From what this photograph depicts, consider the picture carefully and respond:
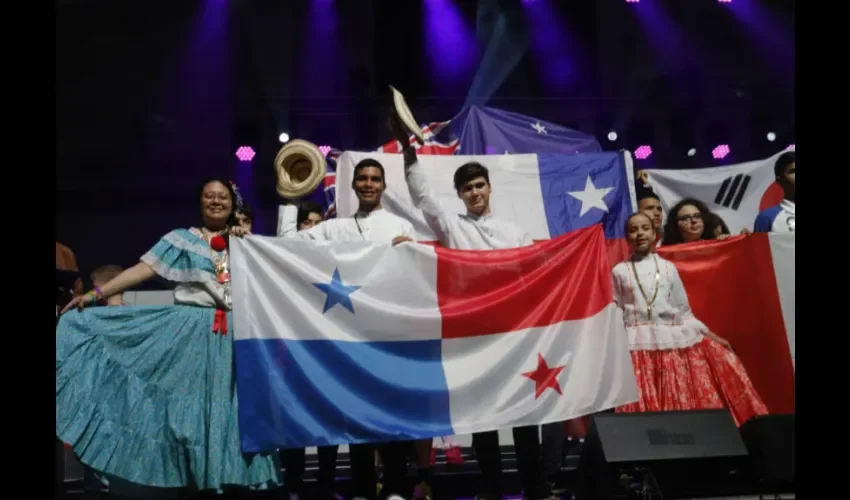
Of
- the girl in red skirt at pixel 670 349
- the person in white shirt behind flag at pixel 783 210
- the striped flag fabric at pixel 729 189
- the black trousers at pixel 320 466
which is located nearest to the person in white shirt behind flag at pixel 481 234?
the girl in red skirt at pixel 670 349

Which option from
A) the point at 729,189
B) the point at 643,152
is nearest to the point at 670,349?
the point at 729,189

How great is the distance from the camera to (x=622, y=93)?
8.80 meters

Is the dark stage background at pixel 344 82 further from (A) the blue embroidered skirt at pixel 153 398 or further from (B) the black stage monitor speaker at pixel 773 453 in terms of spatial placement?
(B) the black stage monitor speaker at pixel 773 453

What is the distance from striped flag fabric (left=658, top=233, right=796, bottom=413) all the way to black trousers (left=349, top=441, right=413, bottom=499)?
2.04 metres

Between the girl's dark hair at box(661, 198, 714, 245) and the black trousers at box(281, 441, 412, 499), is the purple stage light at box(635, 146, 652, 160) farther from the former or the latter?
the black trousers at box(281, 441, 412, 499)

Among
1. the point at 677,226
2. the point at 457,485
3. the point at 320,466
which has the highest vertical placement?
the point at 677,226

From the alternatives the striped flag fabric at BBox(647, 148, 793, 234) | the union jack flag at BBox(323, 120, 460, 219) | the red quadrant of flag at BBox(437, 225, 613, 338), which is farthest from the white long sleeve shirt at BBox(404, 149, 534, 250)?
the striped flag fabric at BBox(647, 148, 793, 234)

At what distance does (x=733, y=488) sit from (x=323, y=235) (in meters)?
2.42

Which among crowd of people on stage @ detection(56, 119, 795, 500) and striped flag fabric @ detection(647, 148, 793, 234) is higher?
striped flag fabric @ detection(647, 148, 793, 234)

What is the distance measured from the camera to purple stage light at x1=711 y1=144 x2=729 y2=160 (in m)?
8.95

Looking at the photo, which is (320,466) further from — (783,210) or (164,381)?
(783,210)

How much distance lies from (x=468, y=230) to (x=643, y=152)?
16.2 feet

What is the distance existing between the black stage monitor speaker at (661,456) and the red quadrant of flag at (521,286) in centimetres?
74

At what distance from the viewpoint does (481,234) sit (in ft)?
15.3
